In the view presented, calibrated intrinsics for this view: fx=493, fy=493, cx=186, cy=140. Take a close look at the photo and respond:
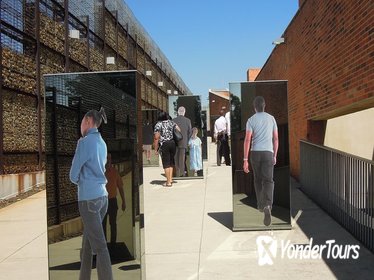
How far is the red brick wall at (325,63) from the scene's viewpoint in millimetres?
6621

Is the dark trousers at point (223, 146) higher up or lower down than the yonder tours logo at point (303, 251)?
higher up

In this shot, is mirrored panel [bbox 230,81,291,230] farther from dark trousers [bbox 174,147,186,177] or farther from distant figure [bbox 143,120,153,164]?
distant figure [bbox 143,120,153,164]

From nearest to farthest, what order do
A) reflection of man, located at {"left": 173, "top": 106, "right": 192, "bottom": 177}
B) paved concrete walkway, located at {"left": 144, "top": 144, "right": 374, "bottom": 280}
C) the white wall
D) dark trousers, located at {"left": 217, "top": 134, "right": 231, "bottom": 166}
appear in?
1. paved concrete walkway, located at {"left": 144, "top": 144, "right": 374, "bottom": 280}
2. the white wall
3. reflection of man, located at {"left": 173, "top": 106, "right": 192, "bottom": 177}
4. dark trousers, located at {"left": 217, "top": 134, "right": 231, "bottom": 166}

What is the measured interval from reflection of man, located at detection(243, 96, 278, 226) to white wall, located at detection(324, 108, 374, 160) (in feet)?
15.0

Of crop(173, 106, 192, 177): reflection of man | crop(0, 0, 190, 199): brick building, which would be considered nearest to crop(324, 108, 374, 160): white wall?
crop(173, 106, 192, 177): reflection of man

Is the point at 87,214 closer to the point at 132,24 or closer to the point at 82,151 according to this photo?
the point at 82,151

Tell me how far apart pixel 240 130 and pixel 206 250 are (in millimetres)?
1752

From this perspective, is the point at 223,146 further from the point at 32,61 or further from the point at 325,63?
the point at 325,63

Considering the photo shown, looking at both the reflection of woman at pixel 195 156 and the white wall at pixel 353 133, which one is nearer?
the white wall at pixel 353 133

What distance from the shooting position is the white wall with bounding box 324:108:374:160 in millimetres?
10945

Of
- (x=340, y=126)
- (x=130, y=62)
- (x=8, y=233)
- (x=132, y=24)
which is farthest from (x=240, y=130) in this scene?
(x=132, y=24)

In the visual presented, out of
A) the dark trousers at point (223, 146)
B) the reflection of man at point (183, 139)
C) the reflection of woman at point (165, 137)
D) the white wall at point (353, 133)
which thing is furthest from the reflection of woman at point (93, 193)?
the dark trousers at point (223, 146)

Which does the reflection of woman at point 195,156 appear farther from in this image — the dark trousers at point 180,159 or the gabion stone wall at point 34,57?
the gabion stone wall at point 34,57

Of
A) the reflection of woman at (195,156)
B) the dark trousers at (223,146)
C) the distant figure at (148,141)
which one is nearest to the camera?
the reflection of woman at (195,156)
